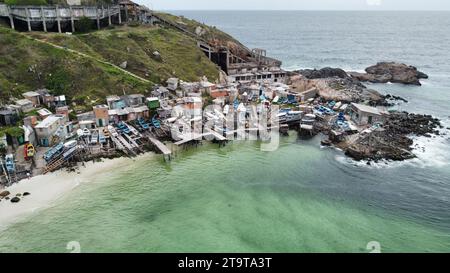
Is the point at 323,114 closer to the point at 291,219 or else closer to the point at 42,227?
the point at 291,219

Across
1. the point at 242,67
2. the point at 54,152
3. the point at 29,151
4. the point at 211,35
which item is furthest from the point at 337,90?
the point at 29,151

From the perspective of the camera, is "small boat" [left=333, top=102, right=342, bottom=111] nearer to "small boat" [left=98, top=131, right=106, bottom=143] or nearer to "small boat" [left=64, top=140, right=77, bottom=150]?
"small boat" [left=98, top=131, right=106, bottom=143]

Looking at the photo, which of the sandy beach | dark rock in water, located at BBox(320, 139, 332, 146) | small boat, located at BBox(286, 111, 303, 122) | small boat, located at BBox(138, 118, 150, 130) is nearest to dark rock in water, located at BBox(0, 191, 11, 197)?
the sandy beach

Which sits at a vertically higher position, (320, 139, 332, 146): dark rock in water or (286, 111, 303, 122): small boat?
(286, 111, 303, 122): small boat

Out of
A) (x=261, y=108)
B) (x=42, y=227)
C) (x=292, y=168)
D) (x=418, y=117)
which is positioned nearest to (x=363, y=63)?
(x=418, y=117)

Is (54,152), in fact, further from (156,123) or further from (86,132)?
(156,123)

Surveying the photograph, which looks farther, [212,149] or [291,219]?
[212,149]

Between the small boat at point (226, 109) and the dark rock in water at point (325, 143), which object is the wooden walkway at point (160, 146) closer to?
the small boat at point (226, 109)

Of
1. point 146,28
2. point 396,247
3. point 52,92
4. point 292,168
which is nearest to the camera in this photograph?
point 396,247
